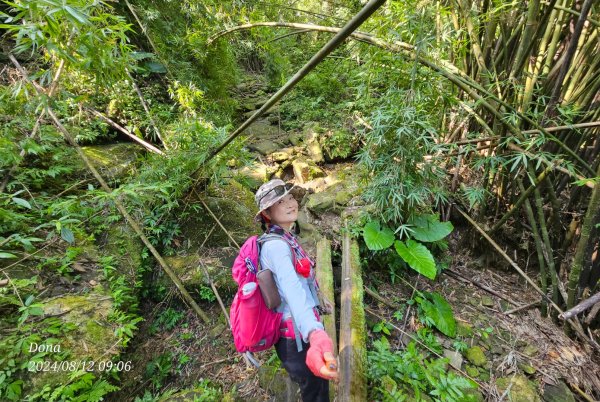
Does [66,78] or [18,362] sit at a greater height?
[66,78]

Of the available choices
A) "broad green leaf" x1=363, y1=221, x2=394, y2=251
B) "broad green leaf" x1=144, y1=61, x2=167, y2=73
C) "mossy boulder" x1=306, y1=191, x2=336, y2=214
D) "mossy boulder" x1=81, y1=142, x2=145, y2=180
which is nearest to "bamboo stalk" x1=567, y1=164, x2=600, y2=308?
"broad green leaf" x1=363, y1=221, x2=394, y2=251

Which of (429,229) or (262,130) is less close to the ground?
(262,130)

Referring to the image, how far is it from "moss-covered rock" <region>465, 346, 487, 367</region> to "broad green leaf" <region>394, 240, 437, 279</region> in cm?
74

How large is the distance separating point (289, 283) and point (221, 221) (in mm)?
2534

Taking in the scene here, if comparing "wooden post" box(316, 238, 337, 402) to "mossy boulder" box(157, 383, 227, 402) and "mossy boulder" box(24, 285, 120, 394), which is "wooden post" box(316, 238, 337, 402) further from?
"mossy boulder" box(24, 285, 120, 394)

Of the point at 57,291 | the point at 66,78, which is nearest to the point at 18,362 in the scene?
the point at 57,291

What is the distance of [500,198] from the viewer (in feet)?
10.6

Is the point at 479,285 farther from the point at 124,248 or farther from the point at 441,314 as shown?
the point at 124,248

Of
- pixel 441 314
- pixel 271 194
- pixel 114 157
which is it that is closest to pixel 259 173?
pixel 114 157

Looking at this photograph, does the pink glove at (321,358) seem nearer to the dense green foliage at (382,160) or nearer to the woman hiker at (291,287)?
the woman hiker at (291,287)

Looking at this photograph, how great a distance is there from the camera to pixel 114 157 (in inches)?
148

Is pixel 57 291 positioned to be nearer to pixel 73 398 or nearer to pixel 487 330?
pixel 73 398

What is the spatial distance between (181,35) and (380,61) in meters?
3.35

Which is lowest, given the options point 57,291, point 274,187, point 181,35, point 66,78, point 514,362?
point 514,362
